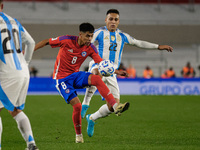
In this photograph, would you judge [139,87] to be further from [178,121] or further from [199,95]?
[178,121]

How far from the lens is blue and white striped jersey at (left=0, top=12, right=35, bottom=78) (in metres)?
4.50

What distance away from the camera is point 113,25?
7621 millimetres

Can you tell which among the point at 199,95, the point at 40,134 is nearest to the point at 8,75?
the point at 40,134

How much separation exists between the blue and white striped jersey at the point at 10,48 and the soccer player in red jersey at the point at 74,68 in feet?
4.73

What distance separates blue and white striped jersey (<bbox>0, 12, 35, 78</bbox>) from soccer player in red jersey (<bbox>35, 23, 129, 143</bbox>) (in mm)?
1442

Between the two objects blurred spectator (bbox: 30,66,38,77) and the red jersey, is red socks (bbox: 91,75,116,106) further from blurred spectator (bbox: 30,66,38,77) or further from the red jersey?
blurred spectator (bbox: 30,66,38,77)

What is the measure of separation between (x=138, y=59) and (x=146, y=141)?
20.3 m

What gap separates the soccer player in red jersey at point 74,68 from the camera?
6.20 meters

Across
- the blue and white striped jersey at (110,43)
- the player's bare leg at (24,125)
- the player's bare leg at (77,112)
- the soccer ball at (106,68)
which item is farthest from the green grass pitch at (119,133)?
the blue and white striped jersey at (110,43)

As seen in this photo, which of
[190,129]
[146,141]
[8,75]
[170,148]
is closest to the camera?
[8,75]

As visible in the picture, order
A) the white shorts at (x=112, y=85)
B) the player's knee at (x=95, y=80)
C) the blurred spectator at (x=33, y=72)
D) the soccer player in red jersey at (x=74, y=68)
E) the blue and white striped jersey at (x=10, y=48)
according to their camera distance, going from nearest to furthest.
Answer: the blue and white striped jersey at (x=10, y=48), the player's knee at (x=95, y=80), the soccer player in red jersey at (x=74, y=68), the white shorts at (x=112, y=85), the blurred spectator at (x=33, y=72)

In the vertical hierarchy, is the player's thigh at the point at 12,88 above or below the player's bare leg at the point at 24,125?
above

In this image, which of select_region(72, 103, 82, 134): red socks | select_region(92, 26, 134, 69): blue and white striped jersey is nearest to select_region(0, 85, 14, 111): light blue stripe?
select_region(72, 103, 82, 134): red socks

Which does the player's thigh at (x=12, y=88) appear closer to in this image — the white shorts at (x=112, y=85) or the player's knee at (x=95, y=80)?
the player's knee at (x=95, y=80)
